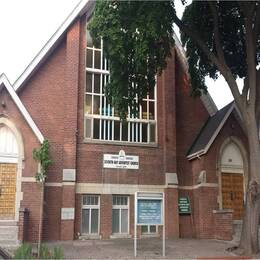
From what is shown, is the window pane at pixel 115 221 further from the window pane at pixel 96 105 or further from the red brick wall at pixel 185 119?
the window pane at pixel 96 105

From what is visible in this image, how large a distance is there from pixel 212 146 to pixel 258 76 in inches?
222

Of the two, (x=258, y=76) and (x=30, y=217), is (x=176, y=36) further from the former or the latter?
(x=30, y=217)

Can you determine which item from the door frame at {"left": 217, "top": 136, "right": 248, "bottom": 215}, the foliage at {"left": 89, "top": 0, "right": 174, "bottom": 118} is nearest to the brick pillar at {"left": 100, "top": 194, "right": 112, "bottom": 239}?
the door frame at {"left": 217, "top": 136, "right": 248, "bottom": 215}

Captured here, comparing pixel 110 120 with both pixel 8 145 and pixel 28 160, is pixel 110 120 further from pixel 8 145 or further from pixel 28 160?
pixel 8 145

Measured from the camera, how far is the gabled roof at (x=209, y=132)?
21.7 meters

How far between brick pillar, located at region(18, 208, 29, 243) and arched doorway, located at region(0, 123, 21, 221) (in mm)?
434

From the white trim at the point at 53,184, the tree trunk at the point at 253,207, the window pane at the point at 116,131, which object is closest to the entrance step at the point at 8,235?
the white trim at the point at 53,184

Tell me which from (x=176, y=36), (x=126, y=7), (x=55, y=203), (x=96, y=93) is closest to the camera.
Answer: (x=126, y=7)

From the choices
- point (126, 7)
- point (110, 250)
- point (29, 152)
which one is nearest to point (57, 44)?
point (29, 152)

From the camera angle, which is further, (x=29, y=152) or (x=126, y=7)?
(x=29, y=152)

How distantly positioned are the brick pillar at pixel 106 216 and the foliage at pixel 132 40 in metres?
5.44

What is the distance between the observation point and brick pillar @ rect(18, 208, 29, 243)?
17438mm

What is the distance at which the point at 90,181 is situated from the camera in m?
21.2

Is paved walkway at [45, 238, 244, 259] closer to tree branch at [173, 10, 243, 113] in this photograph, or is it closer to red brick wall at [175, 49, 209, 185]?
red brick wall at [175, 49, 209, 185]
